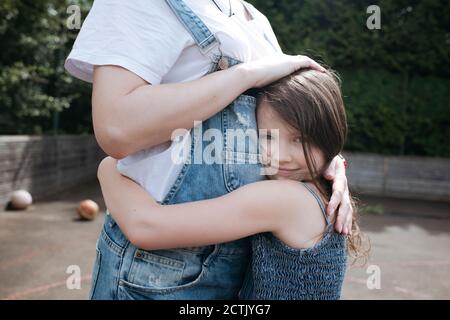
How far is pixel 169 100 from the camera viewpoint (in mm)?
917

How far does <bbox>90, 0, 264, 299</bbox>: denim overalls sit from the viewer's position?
1001mm

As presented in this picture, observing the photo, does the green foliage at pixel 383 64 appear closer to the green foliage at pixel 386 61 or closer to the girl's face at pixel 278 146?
the green foliage at pixel 386 61

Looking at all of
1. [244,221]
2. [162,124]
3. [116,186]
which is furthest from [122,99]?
[244,221]

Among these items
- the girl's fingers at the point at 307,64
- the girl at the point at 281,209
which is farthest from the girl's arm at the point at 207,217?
the girl's fingers at the point at 307,64

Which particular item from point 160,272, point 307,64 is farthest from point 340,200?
point 160,272

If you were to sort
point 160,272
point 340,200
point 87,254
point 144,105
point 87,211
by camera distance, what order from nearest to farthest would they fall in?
point 144,105, point 160,272, point 340,200, point 87,254, point 87,211

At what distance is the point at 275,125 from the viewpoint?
3.59ft

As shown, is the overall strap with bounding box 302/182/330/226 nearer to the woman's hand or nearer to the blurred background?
the woman's hand

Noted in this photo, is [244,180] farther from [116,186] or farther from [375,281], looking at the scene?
[375,281]

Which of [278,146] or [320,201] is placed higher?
[278,146]

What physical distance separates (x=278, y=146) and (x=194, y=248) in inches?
12.2

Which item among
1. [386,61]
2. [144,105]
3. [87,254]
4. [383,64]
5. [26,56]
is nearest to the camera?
[144,105]

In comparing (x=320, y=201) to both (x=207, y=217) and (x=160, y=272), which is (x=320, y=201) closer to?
(x=207, y=217)

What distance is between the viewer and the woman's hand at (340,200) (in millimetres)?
1085
